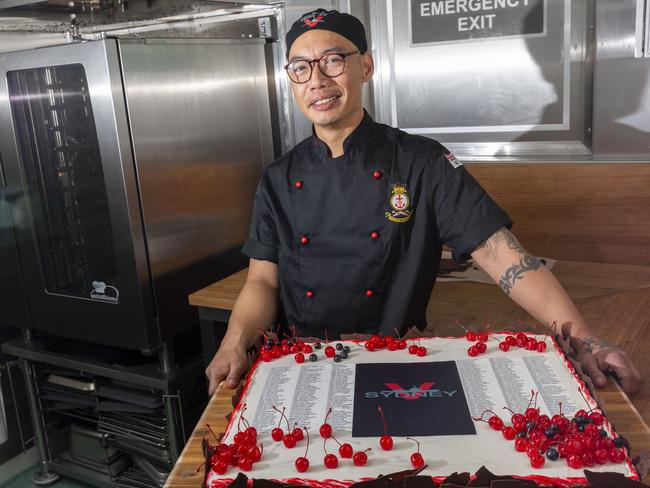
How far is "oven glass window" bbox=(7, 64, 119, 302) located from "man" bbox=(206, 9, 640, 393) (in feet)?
2.90

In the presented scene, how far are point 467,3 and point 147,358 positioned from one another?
1877mm

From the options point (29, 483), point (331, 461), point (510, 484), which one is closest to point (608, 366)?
point (510, 484)

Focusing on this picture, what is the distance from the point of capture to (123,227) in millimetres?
2291

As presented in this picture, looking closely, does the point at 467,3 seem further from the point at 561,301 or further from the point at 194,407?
the point at 194,407

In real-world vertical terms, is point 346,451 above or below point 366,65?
below

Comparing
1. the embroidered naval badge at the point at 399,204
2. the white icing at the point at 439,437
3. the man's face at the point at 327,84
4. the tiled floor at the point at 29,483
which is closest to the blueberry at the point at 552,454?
the white icing at the point at 439,437

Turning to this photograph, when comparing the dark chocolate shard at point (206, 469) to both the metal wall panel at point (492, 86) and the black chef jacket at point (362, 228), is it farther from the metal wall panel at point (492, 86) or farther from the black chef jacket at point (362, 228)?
the metal wall panel at point (492, 86)

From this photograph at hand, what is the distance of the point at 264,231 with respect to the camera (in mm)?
1845

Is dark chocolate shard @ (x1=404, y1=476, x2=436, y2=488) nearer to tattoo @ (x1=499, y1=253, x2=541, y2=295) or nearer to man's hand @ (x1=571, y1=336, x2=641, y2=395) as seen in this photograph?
man's hand @ (x1=571, y1=336, x2=641, y2=395)

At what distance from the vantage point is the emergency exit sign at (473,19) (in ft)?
7.97

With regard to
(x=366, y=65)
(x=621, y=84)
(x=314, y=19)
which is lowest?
(x=621, y=84)

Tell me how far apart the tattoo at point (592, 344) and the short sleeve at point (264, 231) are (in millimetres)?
863

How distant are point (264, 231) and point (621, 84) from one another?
1356 millimetres

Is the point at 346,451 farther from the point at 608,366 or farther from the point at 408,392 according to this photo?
the point at 608,366
